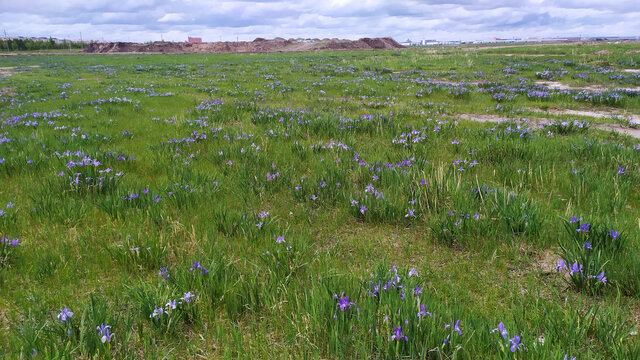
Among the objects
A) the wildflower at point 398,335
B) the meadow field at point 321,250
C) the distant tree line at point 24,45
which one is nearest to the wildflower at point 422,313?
the meadow field at point 321,250

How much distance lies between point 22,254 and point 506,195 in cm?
482

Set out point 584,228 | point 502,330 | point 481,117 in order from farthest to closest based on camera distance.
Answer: point 481,117, point 584,228, point 502,330

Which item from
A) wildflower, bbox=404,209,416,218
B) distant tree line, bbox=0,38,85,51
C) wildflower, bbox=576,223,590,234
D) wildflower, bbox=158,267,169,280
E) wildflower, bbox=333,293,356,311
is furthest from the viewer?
distant tree line, bbox=0,38,85,51

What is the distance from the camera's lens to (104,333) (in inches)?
78.4

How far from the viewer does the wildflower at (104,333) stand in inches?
75.1

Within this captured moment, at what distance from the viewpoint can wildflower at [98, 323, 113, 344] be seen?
1.91m

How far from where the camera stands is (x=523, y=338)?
1.82 m

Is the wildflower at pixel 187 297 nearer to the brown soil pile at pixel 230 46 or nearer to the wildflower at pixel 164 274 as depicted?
the wildflower at pixel 164 274

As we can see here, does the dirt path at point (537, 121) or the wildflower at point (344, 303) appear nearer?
the wildflower at point (344, 303)

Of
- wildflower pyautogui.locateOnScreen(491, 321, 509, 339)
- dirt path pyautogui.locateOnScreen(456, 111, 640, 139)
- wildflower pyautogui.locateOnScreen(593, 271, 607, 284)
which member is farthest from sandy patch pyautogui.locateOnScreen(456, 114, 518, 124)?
wildflower pyautogui.locateOnScreen(491, 321, 509, 339)

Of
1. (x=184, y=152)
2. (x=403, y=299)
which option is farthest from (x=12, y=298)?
(x=184, y=152)

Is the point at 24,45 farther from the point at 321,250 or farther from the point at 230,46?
the point at 321,250

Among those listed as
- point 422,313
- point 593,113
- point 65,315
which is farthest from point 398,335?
point 593,113

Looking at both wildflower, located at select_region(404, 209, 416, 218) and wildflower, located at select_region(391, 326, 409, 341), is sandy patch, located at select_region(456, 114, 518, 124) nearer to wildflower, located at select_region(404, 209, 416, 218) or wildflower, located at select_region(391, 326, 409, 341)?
wildflower, located at select_region(404, 209, 416, 218)
